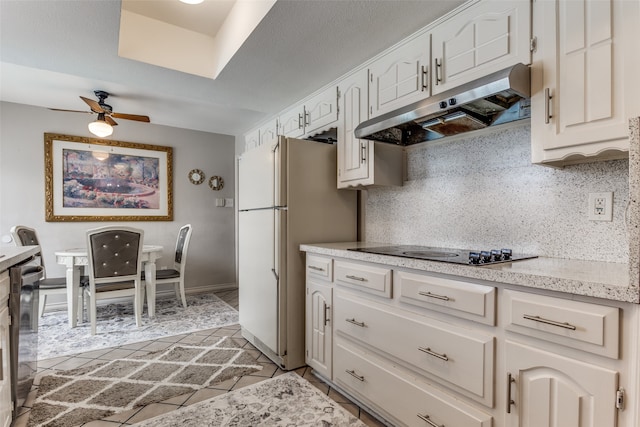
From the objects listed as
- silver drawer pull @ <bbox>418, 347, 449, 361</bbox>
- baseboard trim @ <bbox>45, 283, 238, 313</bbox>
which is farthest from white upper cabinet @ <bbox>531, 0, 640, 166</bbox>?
baseboard trim @ <bbox>45, 283, 238, 313</bbox>

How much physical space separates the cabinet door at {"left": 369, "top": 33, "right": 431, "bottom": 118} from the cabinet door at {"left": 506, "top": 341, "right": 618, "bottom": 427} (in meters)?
1.38

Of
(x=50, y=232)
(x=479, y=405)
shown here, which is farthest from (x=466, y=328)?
(x=50, y=232)

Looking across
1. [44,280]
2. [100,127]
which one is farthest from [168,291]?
[100,127]

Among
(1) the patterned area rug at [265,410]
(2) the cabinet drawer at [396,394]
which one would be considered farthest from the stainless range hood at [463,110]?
(1) the patterned area rug at [265,410]

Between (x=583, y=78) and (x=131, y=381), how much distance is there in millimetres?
2936

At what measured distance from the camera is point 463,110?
63.1 inches

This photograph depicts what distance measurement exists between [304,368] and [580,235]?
1855mm

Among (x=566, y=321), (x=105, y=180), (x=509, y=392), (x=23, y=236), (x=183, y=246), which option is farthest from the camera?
(x=105, y=180)

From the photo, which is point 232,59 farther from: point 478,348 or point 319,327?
point 478,348

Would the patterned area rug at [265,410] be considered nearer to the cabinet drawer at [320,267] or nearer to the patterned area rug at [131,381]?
the patterned area rug at [131,381]

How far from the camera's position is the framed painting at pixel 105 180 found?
12.6 ft

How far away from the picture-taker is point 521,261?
4.55 feet

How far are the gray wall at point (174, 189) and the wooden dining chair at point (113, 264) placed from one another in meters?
1.22

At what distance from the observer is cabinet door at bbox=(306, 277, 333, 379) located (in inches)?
80.4
